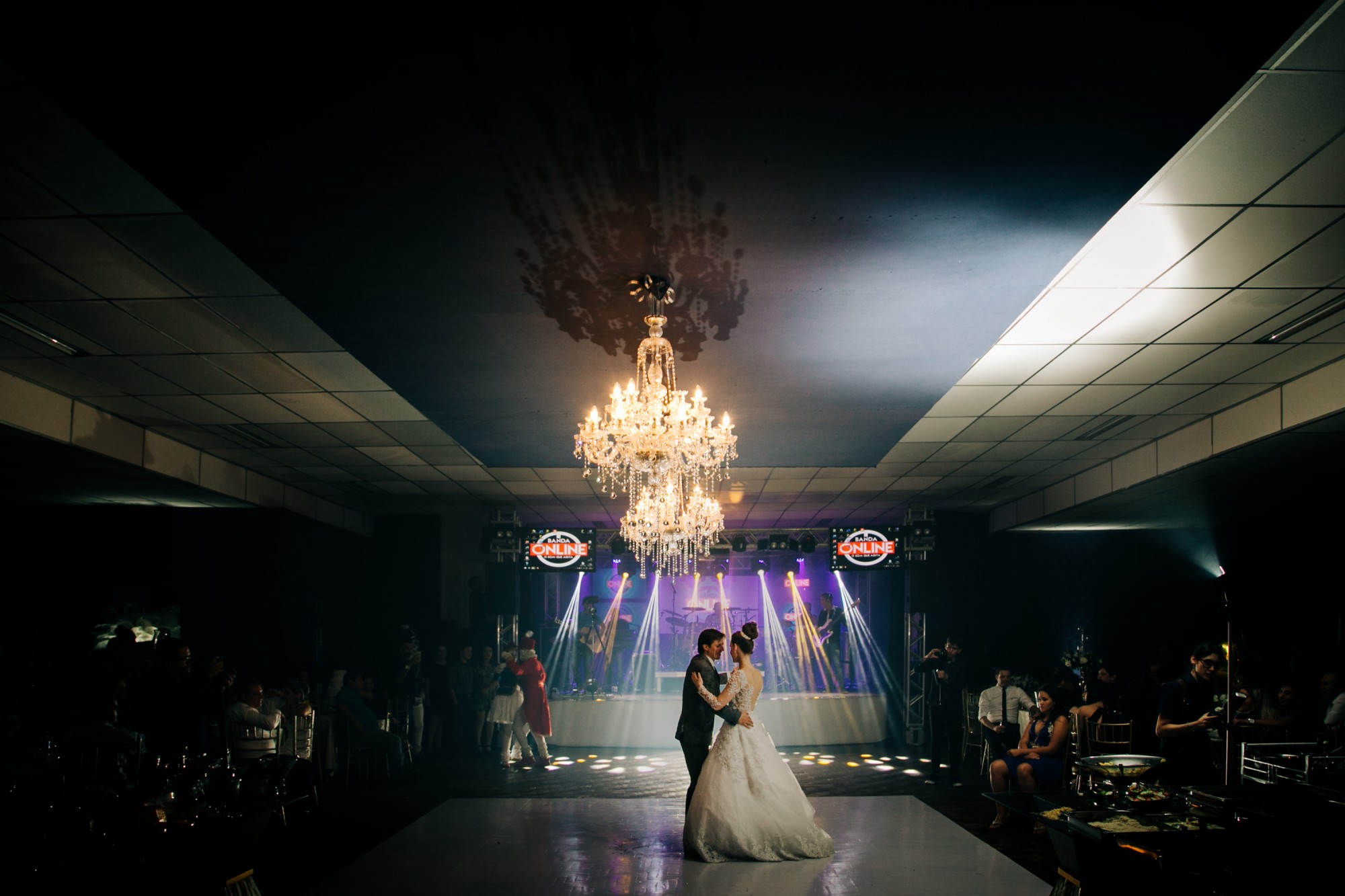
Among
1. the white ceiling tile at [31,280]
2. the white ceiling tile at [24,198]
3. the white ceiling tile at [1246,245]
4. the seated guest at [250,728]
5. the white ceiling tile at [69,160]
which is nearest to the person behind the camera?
the white ceiling tile at [69,160]

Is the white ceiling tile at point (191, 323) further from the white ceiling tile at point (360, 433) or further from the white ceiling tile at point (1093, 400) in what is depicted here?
the white ceiling tile at point (1093, 400)

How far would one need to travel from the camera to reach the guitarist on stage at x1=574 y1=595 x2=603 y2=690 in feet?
46.7

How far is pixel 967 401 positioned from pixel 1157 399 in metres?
1.41

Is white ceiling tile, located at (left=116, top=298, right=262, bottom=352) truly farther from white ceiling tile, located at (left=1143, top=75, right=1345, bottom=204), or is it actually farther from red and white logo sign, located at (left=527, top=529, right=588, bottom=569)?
red and white logo sign, located at (left=527, top=529, right=588, bottom=569)

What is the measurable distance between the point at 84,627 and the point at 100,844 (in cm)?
837

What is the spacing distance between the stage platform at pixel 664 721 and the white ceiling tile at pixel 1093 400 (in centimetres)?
636

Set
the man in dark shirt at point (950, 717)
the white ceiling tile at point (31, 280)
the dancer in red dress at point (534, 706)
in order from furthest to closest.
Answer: the dancer in red dress at point (534, 706) < the man in dark shirt at point (950, 717) < the white ceiling tile at point (31, 280)

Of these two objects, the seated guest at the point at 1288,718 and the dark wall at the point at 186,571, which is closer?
the seated guest at the point at 1288,718

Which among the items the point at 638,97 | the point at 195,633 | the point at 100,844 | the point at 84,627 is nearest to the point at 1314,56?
the point at 638,97

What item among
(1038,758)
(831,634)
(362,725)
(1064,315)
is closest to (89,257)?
(1064,315)

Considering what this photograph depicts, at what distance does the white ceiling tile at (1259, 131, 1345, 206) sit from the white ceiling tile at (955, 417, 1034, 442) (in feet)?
12.5

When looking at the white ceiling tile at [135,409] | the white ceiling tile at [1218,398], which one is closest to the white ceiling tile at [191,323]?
the white ceiling tile at [135,409]

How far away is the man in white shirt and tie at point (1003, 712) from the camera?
8.42 meters

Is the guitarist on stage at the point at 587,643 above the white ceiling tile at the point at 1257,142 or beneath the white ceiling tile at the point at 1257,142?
beneath
